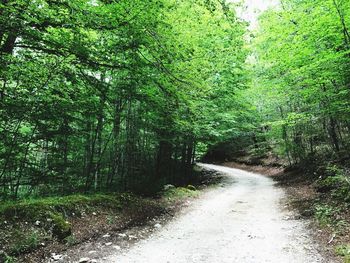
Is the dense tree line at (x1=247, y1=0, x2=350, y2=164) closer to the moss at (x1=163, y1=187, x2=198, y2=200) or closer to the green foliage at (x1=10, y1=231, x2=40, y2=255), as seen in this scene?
the moss at (x1=163, y1=187, x2=198, y2=200)

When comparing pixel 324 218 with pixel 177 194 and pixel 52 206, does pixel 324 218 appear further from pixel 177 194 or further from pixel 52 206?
pixel 52 206

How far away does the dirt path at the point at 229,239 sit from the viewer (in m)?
5.21

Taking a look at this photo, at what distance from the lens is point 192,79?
8.01m

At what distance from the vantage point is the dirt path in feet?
17.1

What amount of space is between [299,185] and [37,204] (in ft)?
38.3

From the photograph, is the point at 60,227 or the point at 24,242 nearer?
the point at 24,242

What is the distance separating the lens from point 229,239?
633 cm

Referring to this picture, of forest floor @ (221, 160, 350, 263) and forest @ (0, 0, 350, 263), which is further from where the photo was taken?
forest @ (0, 0, 350, 263)

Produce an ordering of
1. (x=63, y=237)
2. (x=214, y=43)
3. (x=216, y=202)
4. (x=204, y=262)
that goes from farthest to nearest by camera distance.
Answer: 1. (x=214, y=43)
2. (x=216, y=202)
3. (x=63, y=237)
4. (x=204, y=262)

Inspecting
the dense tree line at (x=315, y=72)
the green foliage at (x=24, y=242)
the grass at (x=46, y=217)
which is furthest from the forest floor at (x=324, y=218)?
the green foliage at (x=24, y=242)

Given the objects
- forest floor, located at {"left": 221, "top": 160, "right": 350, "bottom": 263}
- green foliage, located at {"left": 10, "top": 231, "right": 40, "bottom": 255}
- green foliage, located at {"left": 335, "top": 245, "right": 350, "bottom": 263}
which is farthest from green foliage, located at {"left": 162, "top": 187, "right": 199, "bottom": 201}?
green foliage, located at {"left": 335, "top": 245, "right": 350, "bottom": 263}

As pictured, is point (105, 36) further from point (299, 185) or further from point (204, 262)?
point (299, 185)

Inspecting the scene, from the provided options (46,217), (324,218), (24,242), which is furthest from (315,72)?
(24,242)

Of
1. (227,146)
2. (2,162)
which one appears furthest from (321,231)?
(227,146)
